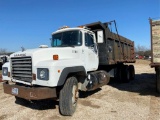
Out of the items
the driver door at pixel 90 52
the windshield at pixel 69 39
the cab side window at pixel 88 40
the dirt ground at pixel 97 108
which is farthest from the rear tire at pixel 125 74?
the windshield at pixel 69 39

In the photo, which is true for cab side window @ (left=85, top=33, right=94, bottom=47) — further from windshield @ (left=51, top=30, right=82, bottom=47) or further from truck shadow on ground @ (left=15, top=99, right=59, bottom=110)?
truck shadow on ground @ (left=15, top=99, right=59, bottom=110)

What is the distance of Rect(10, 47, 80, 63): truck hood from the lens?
18.2 feet

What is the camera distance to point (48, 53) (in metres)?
5.89

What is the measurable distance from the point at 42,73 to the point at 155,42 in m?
4.88

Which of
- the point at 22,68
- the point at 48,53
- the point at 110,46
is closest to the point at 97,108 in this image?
the point at 48,53

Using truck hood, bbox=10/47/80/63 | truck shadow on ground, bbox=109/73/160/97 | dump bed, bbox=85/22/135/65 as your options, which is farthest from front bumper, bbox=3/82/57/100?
truck shadow on ground, bbox=109/73/160/97

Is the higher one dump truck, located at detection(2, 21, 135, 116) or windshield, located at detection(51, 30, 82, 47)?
windshield, located at detection(51, 30, 82, 47)

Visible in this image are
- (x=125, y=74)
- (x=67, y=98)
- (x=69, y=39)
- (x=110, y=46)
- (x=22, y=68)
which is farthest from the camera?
(x=125, y=74)

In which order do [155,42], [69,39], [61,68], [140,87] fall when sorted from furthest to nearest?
[140,87], [155,42], [69,39], [61,68]

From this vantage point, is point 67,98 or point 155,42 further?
point 155,42

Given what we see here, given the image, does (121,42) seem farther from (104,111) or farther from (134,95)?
(104,111)

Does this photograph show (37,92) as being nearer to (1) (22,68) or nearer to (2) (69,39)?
(1) (22,68)

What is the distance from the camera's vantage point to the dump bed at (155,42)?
790cm

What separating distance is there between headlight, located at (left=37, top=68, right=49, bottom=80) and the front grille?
37cm
